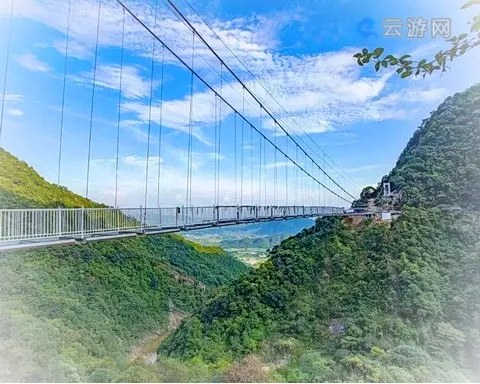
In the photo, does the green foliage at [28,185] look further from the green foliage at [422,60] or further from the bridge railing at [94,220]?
the green foliage at [422,60]

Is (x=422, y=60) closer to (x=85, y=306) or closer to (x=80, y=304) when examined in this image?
(x=80, y=304)

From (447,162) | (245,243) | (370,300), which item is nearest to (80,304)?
(370,300)

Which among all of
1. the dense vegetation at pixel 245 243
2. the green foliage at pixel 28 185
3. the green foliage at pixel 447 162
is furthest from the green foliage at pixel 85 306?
the dense vegetation at pixel 245 243

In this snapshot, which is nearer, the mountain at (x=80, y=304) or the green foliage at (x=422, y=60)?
the green foliage at (x=422, y=60)

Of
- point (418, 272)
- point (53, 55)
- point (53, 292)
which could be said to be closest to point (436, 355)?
point (418, 272)

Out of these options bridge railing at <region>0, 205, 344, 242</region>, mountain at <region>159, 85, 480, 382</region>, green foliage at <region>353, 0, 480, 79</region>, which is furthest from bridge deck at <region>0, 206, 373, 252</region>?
mountain at <region>159, 85, 480, 382</region>

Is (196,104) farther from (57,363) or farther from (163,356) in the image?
(163,356)
